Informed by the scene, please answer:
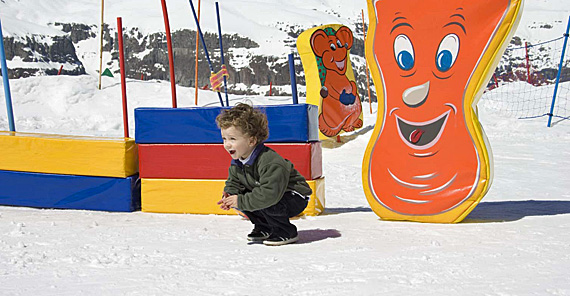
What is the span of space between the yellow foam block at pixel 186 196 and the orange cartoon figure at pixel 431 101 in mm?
384

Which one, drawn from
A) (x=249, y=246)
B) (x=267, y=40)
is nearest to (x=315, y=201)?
(x=249, y=246)

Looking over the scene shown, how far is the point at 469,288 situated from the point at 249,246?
1.06 metres

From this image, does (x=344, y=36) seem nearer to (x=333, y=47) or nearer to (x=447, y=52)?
(x=333, y=47)

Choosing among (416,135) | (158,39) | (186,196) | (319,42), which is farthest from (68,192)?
(158,39)

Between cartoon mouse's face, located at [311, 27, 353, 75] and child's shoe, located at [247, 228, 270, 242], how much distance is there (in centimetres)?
530

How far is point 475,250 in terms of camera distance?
2232 mm

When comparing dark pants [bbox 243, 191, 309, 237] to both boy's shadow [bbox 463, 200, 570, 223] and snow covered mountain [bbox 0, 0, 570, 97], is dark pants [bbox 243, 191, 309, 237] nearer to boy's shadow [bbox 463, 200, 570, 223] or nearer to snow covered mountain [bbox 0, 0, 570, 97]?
boy's shadow [bbox 463, 200, 570, 223]

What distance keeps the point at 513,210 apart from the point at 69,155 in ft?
9.42

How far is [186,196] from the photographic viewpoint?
334 centimetres

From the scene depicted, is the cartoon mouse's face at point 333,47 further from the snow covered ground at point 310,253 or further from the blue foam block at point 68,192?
the blue foam block at point 68,192

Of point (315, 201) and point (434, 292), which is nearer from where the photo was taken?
point (434, 292)

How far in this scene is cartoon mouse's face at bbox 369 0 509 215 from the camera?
2.83 metres

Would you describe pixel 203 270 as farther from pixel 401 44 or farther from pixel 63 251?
pixel 401 44

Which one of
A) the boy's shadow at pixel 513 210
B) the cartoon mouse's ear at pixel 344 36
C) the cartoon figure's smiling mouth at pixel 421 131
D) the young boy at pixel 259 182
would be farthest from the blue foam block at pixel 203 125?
the cartoon mouse's ear at pixel 344 36
